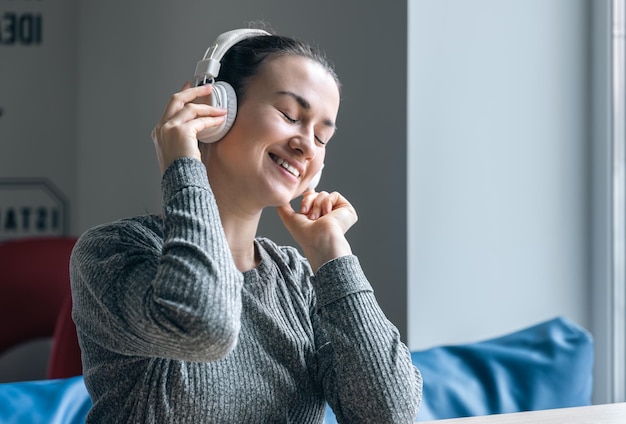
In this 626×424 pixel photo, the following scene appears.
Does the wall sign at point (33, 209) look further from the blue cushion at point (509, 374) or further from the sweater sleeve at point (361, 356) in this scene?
the sweater sleeve at point (361, 356)

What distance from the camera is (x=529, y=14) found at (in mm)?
1913

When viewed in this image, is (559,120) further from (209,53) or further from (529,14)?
(209,53)

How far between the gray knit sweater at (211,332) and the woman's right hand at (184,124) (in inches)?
0.9

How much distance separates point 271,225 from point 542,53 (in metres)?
0.75

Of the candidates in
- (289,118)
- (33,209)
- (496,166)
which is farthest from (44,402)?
(33,209)

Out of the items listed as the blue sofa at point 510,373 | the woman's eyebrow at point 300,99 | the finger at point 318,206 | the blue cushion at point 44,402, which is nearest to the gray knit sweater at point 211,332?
the finger at point 318,206

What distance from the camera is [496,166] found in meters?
1.89

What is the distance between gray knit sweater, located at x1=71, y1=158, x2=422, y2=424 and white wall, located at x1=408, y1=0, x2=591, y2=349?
23.7 inches

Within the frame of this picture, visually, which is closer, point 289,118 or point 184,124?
point 184,124

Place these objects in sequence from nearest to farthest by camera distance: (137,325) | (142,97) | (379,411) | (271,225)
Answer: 1. (137,325)
2. (379,411)
3. (271,225)
4. (142,97)

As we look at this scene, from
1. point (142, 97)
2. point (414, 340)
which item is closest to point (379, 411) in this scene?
point (414, 340)

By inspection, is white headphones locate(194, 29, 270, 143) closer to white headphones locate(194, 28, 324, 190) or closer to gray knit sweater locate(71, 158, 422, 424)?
white headphones locate(194, 28, 324, 190)

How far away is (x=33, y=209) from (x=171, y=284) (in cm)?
320

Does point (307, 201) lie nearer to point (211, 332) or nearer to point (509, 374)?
point (211, 332)
